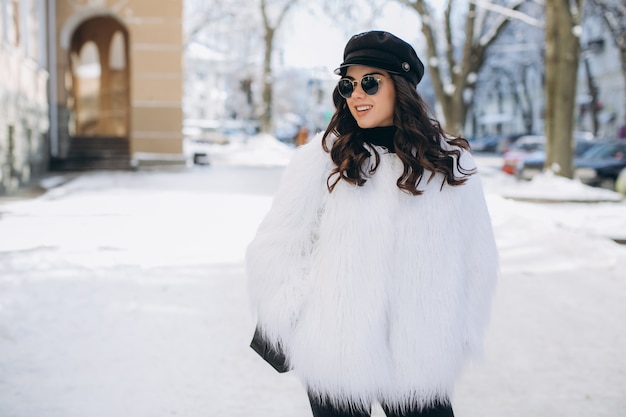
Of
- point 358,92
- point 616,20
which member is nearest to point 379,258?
point 358,92

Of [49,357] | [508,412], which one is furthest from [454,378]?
[49,357]

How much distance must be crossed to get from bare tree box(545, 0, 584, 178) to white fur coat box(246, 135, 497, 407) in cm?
1380

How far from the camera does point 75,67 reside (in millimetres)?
Answer: 23031

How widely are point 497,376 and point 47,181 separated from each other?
13160 mm

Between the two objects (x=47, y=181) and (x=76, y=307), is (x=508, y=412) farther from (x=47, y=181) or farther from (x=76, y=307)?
(x=47, y=181)

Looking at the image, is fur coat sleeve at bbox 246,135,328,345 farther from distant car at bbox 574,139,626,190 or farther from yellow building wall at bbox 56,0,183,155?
yellow building wall at bbox 56,0,183,155

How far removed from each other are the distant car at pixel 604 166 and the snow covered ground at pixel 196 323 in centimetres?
791

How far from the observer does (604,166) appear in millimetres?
17109

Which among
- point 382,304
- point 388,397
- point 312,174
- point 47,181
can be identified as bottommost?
point 47,181

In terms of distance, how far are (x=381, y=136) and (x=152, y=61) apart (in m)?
18.2

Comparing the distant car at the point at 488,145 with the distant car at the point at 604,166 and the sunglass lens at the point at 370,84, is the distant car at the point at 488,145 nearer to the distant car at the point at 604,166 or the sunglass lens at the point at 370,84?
the distant car at the point at 604,166

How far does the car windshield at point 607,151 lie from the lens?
17328 mm

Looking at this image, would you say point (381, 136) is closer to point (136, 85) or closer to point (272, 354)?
point (272, 354)

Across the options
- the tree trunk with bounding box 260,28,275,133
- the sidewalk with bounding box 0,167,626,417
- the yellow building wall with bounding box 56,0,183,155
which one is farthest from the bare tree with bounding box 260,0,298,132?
the sidewalk with bounding box 0,167,626,417
